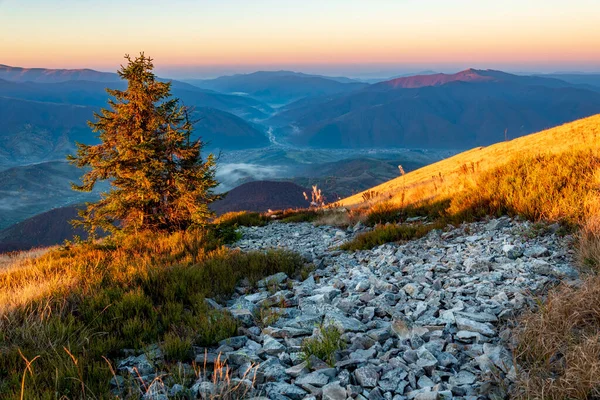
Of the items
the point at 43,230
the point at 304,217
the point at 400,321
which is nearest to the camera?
the point at 400,321

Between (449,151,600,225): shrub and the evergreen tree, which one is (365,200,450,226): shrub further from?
the evergreen tree

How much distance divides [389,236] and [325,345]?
5.53 m

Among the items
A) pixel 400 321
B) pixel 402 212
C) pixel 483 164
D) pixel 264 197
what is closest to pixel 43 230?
pixel 264 197

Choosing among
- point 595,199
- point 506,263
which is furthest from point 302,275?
point 595,199

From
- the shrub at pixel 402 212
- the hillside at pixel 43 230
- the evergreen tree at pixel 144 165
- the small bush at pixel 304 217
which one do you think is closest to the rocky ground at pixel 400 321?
Answer: the shrub at pixel 402 212

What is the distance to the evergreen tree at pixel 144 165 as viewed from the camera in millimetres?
11891

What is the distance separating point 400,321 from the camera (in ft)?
13.7

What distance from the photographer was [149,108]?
12.3 meters

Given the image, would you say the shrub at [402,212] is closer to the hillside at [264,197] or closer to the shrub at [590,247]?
the shrub at [590,247]

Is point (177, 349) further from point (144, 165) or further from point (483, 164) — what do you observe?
point (483, 164)

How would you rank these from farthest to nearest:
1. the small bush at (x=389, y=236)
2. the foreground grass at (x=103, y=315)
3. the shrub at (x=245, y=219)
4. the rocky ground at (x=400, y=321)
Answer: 1. the shrub at (x=245, y=219)
2. the small bush at (x=389, y=236)
3. the foreground grass at (x=103, y=315)
4. the rocky ground at (x=400, y=321)

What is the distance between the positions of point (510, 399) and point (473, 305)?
1.74 metres

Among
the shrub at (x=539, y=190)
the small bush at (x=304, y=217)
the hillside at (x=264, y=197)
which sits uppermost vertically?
the shrub at (x=539, y=190)

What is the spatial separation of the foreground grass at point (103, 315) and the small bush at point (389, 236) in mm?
1833
